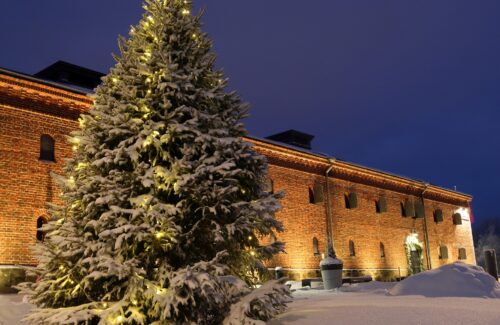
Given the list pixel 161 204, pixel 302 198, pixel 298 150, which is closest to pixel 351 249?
pixel 302 198

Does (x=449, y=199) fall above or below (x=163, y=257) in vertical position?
above

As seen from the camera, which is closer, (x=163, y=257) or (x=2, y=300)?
(x=163, y=257)

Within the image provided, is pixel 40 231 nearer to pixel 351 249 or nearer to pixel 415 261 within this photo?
pixel 351 249

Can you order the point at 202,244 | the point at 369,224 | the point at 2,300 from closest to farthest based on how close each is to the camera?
the point at 202,244 < the point at 2,300 < the point at 369,224

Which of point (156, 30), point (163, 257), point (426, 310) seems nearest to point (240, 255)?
point (163, 257)

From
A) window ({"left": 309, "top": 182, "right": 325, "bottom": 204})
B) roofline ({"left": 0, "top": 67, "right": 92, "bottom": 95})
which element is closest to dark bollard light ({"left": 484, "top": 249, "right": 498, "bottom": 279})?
window ({"left": 309, "top": 182, "right": 325, "bottom": 204})

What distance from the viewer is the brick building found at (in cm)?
1481

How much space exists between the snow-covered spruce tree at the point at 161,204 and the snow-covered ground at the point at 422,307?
0.85m

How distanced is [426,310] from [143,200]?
3.98 metres

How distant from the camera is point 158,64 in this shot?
23.2 ft

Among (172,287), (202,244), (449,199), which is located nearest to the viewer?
(172,287)

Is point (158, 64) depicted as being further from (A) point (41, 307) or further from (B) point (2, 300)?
(B) point (2, 300)

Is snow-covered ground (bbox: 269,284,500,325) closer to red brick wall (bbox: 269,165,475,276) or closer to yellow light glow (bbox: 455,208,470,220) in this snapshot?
red brick wall (bbox: 269,165,475,276)

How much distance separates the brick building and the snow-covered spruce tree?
933 mm
